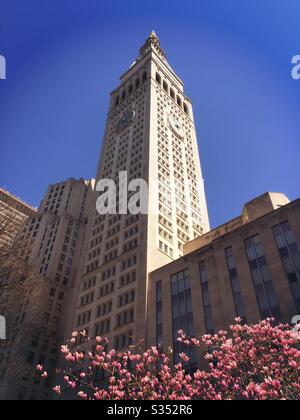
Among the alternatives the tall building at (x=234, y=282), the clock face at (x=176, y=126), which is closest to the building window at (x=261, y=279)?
the tall building at (x=234, y=282)

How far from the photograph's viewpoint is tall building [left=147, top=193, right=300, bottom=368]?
3869 cm

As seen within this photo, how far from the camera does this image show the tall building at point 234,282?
127 feet

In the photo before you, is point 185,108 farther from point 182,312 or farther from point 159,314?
point 182,312

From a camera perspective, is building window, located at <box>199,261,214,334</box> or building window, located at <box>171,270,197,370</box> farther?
building window, located at <box>171,270,197,370</box>

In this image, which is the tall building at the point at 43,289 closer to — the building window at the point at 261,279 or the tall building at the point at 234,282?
the tall building at the point at 234,282

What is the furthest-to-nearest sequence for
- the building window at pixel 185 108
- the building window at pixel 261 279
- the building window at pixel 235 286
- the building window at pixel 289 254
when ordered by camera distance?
the building window at pixel 185 108 < the building window at pixel 235 286 < the building window at pixel 261 279 < the building window at pixel 289 254

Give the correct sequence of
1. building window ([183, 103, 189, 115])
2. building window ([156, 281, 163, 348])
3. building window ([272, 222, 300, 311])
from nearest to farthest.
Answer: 1. building window ([272, 222, 300, 311])
2. building window ([156, 281, 163, 348])
3. building window ([183, 103, 189, 115])

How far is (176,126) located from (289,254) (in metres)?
66.8

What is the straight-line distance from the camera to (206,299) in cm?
4534

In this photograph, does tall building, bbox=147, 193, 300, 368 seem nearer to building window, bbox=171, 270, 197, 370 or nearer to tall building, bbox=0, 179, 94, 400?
building window, bbox=171, 270, 197, 370

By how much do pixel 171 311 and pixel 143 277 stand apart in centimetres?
862

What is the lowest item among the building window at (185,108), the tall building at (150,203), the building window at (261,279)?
the building window at (261,279)

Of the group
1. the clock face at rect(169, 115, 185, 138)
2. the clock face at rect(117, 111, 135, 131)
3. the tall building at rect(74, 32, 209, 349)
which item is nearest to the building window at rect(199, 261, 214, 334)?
the tall building at rect(74, 32, 209, 349)

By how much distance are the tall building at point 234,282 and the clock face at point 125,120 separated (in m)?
53.4
